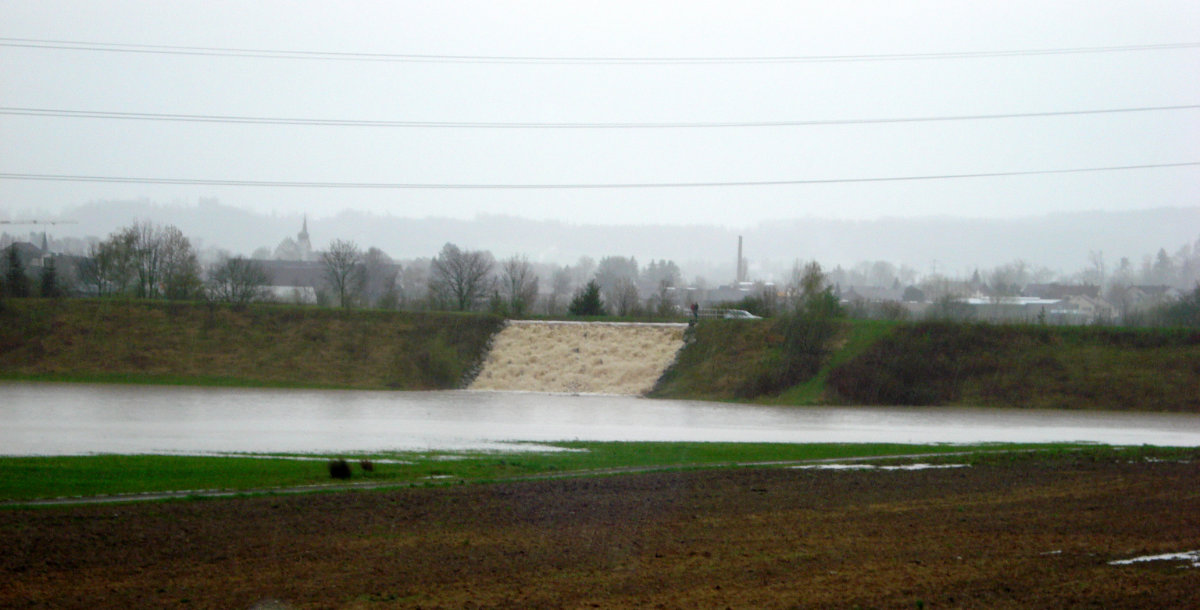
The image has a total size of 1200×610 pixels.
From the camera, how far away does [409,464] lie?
2198 cm

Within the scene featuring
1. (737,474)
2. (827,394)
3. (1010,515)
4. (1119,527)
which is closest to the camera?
(1119,527)

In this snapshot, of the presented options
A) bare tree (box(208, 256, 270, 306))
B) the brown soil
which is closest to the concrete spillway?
bare tree (box(208, 256, 270, 306))

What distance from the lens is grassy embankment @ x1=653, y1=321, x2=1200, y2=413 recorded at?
166ft

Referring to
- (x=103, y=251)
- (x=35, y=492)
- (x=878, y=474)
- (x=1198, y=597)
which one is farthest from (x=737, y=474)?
(x=103, y=251)

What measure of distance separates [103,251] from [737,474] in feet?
229

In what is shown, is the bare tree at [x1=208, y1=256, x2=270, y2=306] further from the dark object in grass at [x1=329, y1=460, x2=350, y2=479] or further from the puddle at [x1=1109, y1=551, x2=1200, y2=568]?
the puddle at [x1=1109, y1=551, x2=1200, y2=568]

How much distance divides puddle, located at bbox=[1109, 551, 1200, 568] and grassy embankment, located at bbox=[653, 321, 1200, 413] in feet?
124

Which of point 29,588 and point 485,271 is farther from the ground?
point 485,271

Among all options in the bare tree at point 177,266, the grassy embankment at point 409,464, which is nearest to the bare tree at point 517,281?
the bare tree at point 177,266

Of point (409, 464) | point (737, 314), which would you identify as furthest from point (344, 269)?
point (409, 464)

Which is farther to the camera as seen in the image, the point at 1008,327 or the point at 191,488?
the point at 1008,327

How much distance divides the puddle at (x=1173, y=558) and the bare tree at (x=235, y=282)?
6461 centimetres

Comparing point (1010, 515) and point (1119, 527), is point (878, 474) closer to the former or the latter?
point (1010, 515)

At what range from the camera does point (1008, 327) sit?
57094mm
